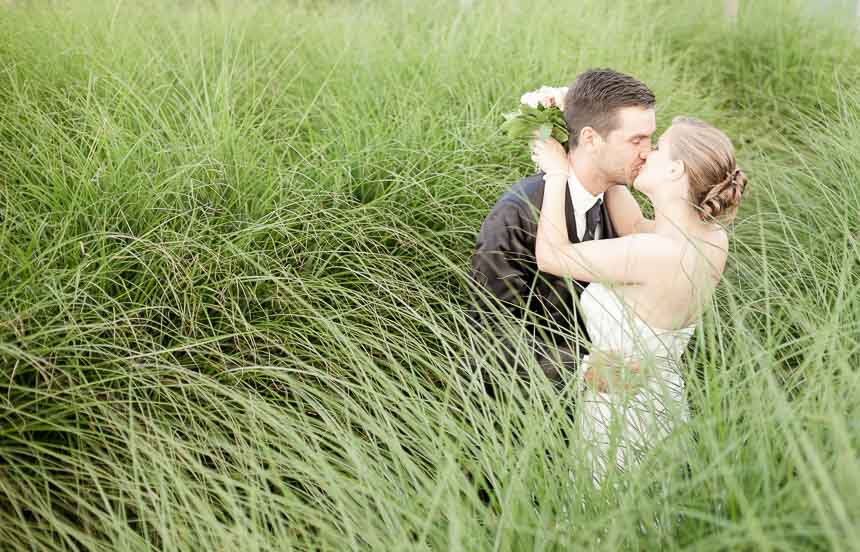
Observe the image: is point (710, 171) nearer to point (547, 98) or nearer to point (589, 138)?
point (589, 138)

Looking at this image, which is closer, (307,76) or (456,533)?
(456,533)

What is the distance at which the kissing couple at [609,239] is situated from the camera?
2.27m

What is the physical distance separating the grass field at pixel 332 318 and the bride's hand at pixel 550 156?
0.44m

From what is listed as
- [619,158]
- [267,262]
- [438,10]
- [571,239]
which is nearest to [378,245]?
[267,262]

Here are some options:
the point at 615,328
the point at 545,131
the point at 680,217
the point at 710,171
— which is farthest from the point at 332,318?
the point at 710,171

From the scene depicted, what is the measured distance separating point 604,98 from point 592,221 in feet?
1.34

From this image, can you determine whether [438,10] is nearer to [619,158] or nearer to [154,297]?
[619,158]

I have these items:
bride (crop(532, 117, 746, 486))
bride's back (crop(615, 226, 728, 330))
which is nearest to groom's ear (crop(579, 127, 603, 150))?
bride (crop(532, 117, 746, 486))

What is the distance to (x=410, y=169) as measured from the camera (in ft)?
9.73

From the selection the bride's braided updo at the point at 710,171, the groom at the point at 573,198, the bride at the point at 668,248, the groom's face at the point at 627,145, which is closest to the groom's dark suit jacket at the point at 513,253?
the groom at the point at 573,198

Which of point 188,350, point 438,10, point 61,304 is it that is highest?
point 438,10

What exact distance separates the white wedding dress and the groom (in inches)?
5.1

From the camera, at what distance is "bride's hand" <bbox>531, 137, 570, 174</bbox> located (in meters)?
2.50

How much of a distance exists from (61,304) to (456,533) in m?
1.29
